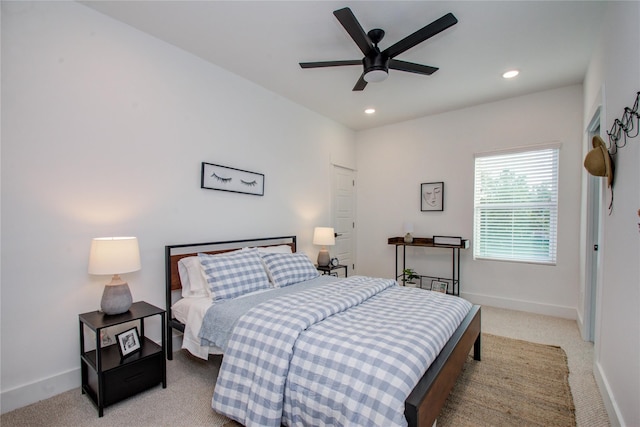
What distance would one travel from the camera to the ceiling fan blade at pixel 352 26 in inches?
73.1

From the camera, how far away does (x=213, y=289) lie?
8.26 feet

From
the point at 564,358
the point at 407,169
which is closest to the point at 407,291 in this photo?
the point at 564,358

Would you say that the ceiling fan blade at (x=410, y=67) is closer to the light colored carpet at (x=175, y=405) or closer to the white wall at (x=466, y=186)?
the white wall at (x=466, y=186)

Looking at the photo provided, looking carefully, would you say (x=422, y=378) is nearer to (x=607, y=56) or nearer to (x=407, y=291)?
(x=407, y=291)

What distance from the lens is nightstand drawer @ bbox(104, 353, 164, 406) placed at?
2.00 meters

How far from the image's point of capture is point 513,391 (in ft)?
7.18

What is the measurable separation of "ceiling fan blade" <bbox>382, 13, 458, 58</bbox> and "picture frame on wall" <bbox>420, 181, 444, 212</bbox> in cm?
281

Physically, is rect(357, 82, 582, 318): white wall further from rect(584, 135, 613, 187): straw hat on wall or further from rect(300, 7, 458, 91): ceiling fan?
rect(300, 7, 458, 91): ceiling fan

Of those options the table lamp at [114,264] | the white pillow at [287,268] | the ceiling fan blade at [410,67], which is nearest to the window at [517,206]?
the ceiling fan blade at [410,67]

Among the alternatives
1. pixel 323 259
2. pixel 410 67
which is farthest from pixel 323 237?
pixel 410 67

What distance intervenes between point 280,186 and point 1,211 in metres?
2.59

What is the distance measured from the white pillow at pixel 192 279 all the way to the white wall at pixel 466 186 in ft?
10.8

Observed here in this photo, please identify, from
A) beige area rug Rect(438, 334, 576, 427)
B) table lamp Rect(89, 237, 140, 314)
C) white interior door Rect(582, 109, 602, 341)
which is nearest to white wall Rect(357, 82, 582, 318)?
white interior door Rect(582, 109, 602, 341)

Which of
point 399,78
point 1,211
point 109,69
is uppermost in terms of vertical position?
point 399,78
